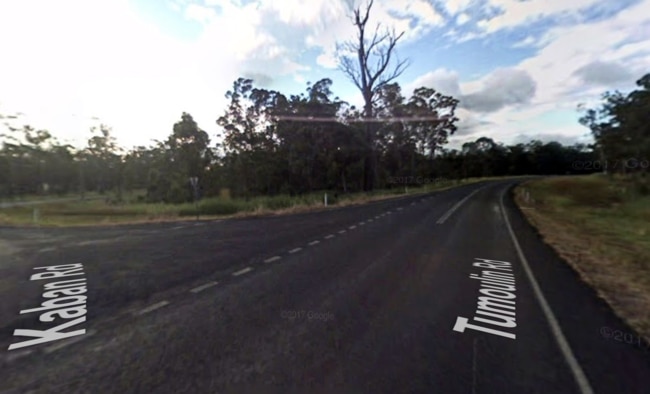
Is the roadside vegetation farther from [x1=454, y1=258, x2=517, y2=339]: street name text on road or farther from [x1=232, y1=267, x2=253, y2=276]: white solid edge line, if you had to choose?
[x1=232, y1=267, x2=253, y2=276]: white solid edge line

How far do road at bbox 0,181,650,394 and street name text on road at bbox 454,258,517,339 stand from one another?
32 mm

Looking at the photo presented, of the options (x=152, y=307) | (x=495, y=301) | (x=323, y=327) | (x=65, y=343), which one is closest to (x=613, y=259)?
(x=495, y=301)

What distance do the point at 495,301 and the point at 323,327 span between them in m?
2.77

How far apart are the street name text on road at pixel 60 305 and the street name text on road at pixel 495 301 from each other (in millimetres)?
4718

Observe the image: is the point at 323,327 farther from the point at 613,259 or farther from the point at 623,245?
the point at 623,245

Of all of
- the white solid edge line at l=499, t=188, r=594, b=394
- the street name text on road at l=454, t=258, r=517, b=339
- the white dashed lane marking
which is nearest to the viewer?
the white solid edge line at l=499, t=188, r=594, b=394

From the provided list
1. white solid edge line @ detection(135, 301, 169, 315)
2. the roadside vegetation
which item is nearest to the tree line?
the roadside vegetation

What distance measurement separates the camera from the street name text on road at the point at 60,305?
409 cm

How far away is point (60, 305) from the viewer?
5.16 m

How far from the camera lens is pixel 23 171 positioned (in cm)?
6831

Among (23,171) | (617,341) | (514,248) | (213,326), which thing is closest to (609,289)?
(617,341)

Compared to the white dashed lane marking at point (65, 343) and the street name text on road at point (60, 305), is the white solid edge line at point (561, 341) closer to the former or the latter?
the white dashed lane marking at point (65, 343)

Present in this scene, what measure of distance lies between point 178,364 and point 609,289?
6807 millimetres

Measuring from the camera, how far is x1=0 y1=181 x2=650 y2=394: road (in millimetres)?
3146
